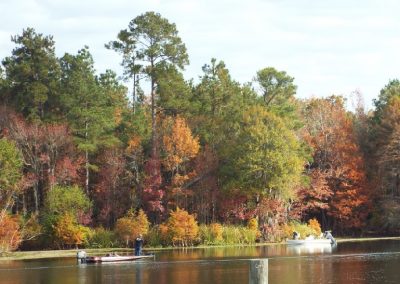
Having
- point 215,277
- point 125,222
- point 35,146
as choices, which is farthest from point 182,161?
point 215,277

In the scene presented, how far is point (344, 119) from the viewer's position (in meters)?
88.0

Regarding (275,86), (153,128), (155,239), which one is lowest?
(155,239)

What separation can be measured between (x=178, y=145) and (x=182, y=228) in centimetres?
1001

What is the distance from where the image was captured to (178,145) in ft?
243

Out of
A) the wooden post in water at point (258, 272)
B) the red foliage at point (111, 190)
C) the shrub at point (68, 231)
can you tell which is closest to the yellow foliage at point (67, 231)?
the shrub at point (68, 231)

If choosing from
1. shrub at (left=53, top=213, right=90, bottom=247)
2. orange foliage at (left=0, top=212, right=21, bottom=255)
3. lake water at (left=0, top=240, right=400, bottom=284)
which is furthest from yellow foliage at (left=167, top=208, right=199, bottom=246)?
orange foliage at (left=0, top=212, right=21, bottom=255)

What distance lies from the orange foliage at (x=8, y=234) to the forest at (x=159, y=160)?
210 cm

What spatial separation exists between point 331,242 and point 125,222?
19.8 m

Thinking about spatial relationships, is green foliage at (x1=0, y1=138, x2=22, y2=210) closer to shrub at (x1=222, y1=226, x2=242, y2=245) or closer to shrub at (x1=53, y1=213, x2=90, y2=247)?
shrub at (x1=53, y1=213, x2=90, y2=247)

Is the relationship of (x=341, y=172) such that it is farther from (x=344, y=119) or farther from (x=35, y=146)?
(x=35, y=146)

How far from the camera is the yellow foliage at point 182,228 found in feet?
223

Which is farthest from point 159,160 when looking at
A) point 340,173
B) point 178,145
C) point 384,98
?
point 384,98

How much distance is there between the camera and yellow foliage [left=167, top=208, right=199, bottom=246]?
223 ft

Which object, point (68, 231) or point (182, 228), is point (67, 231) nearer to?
point (68, 231)
